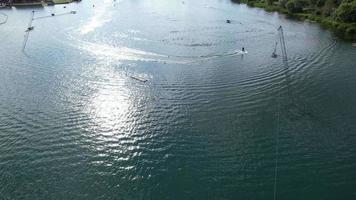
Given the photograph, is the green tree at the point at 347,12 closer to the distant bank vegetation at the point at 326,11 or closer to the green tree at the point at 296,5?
the distant bank vegetation at the point at 326,11

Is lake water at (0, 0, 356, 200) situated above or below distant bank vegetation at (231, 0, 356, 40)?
below

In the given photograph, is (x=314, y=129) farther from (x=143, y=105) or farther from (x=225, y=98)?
(x=143, y=105)

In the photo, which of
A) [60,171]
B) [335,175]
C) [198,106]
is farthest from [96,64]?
[335,175]

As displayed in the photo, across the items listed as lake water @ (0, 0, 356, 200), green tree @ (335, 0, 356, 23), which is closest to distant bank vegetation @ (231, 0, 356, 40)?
green tree @ (335, 0, 356, 23)

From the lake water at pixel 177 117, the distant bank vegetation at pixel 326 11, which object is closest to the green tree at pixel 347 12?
the distant bank vegetation at pixel 326 11

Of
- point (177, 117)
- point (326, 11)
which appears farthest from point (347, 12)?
point (177, 117)

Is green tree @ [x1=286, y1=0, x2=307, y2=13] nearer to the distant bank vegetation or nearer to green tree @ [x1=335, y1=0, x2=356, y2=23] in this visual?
the distant bank vegetation
